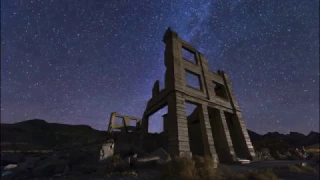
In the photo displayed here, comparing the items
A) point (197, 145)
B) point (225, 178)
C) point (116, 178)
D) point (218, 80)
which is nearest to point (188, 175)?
point (225, 178)

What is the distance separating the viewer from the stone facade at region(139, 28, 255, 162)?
10570 mm

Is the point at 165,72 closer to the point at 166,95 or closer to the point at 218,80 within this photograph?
the point at 166,95

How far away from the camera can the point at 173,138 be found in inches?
395

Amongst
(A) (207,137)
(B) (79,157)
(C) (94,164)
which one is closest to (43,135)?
(B) (79,157)

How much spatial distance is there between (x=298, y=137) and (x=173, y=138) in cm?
3811

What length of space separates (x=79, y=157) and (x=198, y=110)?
29.9 feet

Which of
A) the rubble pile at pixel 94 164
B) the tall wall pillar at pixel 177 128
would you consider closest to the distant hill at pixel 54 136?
the rubble pile at pixel 94 164

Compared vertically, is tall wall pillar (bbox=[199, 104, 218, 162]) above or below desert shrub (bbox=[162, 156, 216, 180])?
above

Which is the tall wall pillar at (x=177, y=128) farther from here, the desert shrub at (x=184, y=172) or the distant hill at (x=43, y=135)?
the distant hill at (x=43, y=135)

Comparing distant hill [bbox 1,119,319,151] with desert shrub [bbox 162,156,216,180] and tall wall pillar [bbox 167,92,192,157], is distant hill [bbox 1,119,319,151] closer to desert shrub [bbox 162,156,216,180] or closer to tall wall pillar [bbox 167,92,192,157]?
tall wall pillar [bbox 167,92,192,157]

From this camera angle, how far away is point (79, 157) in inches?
424

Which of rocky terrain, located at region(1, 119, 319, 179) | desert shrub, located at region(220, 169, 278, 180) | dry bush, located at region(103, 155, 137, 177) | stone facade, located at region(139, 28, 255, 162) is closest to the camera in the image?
desert shrub, located at region(220, 169, 278, 180)

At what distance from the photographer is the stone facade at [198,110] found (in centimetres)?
1057

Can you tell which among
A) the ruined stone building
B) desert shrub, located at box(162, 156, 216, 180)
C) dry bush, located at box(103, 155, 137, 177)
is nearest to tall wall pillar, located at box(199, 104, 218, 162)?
the ruined stone building
